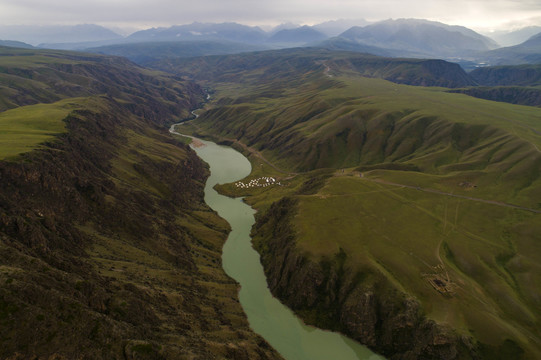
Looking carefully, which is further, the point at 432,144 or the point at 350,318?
the point at 432,144

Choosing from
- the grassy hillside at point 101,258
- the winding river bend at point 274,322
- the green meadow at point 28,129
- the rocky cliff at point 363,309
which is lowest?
the winding river bend at point 274,322

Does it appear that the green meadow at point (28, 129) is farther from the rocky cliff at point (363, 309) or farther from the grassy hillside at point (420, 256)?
the rocky cliff at point (363, 309)

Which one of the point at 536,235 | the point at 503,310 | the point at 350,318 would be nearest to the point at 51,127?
the point at 350,318

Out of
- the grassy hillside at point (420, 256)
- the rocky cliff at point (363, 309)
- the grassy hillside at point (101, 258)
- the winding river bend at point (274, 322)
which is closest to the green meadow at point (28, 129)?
the grassy hillside at point (101, 258)

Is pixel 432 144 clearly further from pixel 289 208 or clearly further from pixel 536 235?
pixel 289 208

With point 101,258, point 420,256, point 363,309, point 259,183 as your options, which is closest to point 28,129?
point 101,258

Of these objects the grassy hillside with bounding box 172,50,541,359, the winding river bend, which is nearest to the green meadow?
the winding river bend

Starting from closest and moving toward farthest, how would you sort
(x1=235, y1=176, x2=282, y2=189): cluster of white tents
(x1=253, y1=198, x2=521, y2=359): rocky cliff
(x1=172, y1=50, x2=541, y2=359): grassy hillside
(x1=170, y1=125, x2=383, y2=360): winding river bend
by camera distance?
(x1=253, y1=198, x2=521, y2=359): rocky cliff < (x1=172, y1=50, x2=541, y2=359): grassy hillside < (x1=170, y1=125, x2=383, y2=360): winding river bend < (x1=235, y1=176, x2=282, y2=189): cluster of white tents

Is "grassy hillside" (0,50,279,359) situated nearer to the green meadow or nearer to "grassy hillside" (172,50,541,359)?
the green meadow
